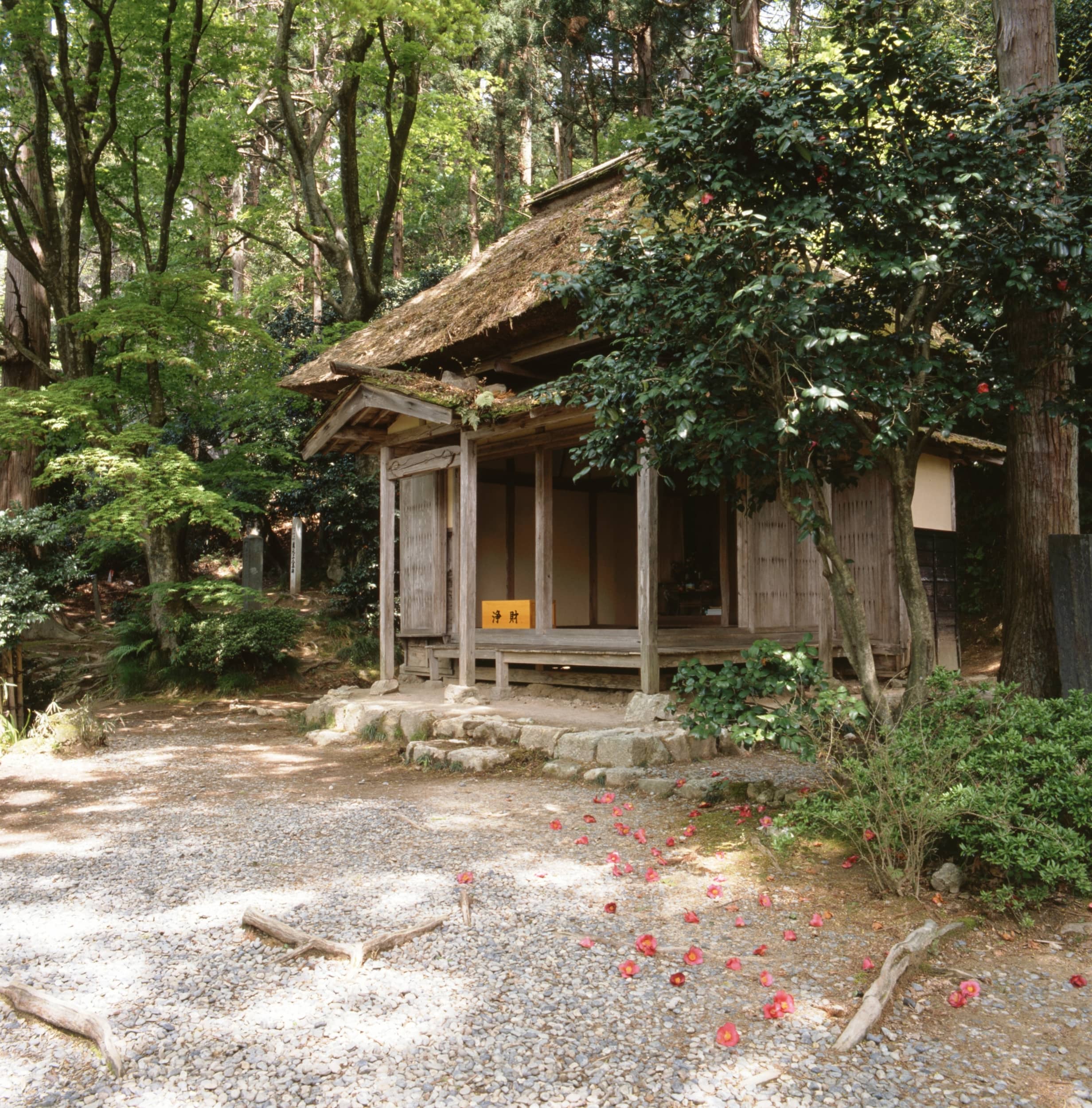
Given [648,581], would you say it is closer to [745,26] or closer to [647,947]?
[647,947]

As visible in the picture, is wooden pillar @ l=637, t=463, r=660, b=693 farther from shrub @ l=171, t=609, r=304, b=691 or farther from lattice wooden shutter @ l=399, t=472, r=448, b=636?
shrub @ l=171, t=609, r=304, b=691

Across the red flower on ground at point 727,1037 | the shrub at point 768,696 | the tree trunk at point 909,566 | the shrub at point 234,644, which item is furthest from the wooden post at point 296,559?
the red flower on ground at point 727,1037

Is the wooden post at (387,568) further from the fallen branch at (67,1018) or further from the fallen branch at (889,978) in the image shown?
the fallen branch at (889,978)

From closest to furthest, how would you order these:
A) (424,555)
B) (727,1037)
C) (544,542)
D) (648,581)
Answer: (727,1037) → (648,581) → (544,542) → (424,555)

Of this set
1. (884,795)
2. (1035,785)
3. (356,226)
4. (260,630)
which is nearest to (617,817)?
(884,795)

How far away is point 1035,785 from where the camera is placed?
11.8 ft

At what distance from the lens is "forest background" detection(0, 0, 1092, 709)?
10273 millimetres

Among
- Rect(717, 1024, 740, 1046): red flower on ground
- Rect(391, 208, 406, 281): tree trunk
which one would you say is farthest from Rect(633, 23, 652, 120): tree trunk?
Rect(717, 1024, 740, 1046): red flower on ground

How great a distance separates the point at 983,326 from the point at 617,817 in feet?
12.0

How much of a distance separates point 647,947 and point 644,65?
1709 centimetres

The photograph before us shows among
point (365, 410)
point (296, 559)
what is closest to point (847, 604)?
point (365, 410)

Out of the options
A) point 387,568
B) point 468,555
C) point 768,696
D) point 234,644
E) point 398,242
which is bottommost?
point 234,644

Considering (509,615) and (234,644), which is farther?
(234,644)

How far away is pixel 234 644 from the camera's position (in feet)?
38.5
